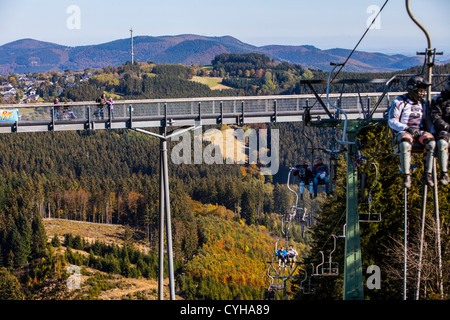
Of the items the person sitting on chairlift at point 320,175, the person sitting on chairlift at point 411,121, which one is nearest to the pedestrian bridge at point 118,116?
the person sitting on chairlift at point 320,175

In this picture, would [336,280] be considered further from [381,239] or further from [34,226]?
[34,226]

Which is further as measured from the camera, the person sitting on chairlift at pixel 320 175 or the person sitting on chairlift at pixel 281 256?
the person sitting on chairlift at pixel 281 256

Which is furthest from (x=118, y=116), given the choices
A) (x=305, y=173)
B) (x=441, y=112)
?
(x=441, y=112)

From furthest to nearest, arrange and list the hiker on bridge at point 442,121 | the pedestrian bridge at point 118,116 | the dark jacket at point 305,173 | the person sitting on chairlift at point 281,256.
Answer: the pedestrian bridge at point 118,116, the person sitting on chairlift at point 281,256, the dark jacket at point 305,173, the hiker on bridge at point 442,121

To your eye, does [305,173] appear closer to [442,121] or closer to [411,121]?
[411,121]

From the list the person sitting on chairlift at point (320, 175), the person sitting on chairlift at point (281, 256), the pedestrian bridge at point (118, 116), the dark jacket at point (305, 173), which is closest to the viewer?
the person sitting on chairlift at point (320, 175)

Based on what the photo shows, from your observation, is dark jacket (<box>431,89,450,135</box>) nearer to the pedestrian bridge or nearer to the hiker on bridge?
the hiker on bridge

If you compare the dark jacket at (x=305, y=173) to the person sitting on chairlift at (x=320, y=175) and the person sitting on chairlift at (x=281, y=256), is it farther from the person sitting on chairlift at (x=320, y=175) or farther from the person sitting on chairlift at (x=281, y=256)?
the person sitting on chairlift at (x=281, y=256)

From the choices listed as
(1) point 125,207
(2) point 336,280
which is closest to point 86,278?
(1) point 125,207

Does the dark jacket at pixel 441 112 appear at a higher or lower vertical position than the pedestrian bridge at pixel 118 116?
higher
